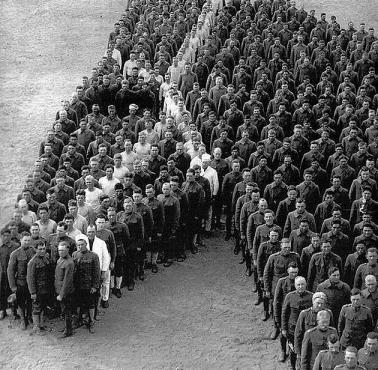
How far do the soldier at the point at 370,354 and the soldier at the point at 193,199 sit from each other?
5.09m

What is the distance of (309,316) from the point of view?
10.2 metres

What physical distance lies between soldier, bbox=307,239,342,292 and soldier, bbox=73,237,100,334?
316cm

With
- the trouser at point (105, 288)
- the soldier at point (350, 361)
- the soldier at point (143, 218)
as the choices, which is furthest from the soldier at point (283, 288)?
the soldier at point (143, 218)

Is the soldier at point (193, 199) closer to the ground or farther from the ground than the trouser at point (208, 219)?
farther from the ground

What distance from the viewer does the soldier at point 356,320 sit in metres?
10.3

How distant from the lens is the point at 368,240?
12.2 meters

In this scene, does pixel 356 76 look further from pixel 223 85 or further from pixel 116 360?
pixel 116 360

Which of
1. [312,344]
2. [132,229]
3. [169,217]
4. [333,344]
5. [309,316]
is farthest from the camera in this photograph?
[169,217]

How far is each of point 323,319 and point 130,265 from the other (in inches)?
170

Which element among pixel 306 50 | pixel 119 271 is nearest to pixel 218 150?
pixel 119 271

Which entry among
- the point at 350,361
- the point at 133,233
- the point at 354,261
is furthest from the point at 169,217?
the point at 350,361

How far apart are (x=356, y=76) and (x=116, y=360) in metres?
10.3

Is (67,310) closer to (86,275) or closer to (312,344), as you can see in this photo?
(86,275)

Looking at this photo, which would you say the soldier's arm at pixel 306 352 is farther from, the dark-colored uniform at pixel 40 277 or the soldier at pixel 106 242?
the dark-colored uniform at pixel 40 277
